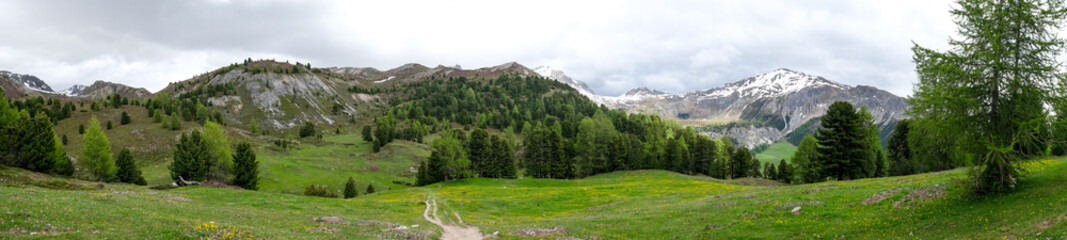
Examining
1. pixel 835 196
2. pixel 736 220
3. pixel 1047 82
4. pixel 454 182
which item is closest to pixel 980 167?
pixel 1047 82

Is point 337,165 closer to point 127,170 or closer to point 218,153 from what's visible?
point 218,153

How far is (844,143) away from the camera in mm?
59125

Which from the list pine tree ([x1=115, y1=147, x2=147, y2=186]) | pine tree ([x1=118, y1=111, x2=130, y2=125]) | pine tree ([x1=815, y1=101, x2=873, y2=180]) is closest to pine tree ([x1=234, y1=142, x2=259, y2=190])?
pine tree ([x1=115, y1=147, x2=147, y2=186])

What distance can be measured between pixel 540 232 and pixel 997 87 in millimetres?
26441

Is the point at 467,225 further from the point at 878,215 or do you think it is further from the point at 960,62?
the point at 960,62

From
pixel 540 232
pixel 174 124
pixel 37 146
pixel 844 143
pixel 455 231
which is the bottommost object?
pixel 455 231

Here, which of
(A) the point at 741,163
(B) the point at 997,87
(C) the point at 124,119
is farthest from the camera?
(C) the point at 124,119

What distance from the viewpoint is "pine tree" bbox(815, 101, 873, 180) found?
58000mm

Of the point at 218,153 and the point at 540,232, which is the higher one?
the point at 218,153

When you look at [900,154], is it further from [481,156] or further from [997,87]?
[481,156]

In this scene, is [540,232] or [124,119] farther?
[124,119]

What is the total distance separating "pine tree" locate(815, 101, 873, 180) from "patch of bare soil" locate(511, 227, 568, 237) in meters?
47.6

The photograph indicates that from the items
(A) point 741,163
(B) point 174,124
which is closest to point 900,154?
(A) point 741,163

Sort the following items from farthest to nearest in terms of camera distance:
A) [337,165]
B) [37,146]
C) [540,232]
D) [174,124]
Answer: [174,124], [337,165], [37,146], [540,232]
